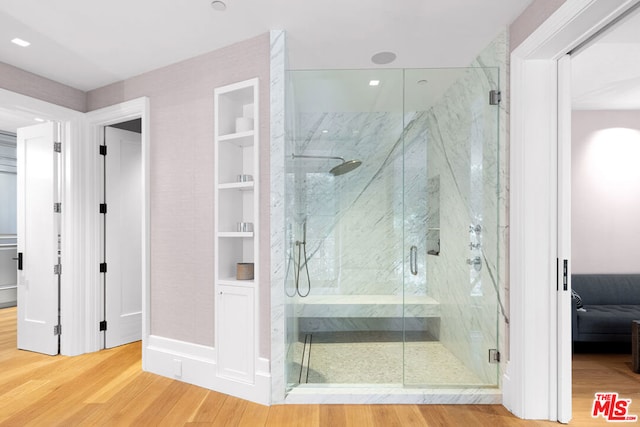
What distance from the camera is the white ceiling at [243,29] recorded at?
87.1 inches

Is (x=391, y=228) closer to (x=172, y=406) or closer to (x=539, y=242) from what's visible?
(x=539, y=242)

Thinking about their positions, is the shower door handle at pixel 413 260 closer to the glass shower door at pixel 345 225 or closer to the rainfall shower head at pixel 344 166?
the glass shower door at pixel 345 225

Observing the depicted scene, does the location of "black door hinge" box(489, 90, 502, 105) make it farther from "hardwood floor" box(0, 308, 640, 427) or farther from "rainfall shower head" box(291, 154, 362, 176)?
"hardwood floor" box(0, 308, 640, 427)

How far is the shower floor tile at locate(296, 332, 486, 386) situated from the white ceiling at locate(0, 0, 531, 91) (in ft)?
7.46

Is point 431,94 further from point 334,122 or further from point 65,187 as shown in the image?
point 65,187

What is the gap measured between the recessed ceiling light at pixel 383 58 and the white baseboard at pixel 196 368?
7.77 ft

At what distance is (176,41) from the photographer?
265cm

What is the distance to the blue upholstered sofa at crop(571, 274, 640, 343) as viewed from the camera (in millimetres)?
3375

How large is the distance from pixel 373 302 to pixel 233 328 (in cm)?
129

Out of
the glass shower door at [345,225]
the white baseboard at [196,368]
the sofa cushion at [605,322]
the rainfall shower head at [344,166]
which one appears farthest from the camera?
the sofa cushion at [605,322]

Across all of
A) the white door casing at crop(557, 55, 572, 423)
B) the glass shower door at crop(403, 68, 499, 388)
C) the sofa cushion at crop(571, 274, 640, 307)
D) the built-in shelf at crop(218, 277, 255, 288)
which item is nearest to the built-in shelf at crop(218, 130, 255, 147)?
the built-in shelf at crop(218, 277, 255, 288)

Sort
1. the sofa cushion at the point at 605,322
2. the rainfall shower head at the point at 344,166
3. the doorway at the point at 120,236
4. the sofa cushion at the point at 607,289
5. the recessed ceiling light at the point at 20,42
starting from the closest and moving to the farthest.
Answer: the recessed ceiling light at the point at 20,42 → the rainfall shower head at the point at 344,166 → the sofa cushion at the point at 605,322 → the doorway at the point at 120,236 → the sofa cushion at the point at 607,289

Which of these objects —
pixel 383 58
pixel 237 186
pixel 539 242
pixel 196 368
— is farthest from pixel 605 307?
pixel 196 368

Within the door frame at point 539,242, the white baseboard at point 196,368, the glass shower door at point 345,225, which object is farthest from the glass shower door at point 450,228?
the white baseboard at point 196,368
